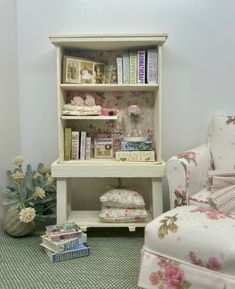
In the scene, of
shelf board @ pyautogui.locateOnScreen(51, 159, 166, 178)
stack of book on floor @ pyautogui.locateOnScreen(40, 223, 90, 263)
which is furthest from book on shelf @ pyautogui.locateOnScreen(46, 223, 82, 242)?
shelf board @ pyautogui.locateOnScreen(51, 159, 166, 178)

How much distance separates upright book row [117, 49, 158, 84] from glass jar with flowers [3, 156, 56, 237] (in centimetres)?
83

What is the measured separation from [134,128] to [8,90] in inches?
35.8

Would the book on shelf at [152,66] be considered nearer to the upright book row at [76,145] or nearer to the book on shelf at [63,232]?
the upright book row at [76,145]

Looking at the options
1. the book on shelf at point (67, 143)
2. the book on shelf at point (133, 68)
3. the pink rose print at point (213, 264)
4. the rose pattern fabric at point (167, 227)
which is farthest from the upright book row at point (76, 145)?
the pink rose print at point (213, 264)

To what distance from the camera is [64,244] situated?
182cm

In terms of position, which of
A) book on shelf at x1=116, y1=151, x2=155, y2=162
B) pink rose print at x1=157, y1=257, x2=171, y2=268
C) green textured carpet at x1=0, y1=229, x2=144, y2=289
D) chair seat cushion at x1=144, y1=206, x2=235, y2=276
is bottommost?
green textured carpet at x1=0, y1=229, x2=144, y2=289

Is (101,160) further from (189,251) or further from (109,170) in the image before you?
(189,251)

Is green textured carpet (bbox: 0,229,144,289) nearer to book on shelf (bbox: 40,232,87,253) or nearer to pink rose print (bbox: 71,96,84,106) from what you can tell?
book on shelf (bbox: 40,232,87,253)

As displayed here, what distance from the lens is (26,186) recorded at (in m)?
2.11

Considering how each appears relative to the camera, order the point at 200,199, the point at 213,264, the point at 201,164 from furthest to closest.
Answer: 1. the point at 201,164
2. the point at 200,199
3. the point at 213,264

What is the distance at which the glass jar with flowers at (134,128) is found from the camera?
220cm

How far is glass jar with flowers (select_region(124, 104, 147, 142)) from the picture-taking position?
2.20 metres

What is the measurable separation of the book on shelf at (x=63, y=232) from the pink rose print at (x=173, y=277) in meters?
0.68

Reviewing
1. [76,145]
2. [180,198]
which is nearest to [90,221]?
[76,145]
